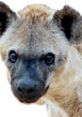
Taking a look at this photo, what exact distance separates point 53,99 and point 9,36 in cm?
75

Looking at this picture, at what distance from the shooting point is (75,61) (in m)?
6.55

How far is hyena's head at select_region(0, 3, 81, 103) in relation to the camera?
5953 millimetres

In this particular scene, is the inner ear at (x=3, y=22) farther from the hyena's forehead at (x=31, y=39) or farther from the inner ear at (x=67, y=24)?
the inner ear at (x=67, y=24)

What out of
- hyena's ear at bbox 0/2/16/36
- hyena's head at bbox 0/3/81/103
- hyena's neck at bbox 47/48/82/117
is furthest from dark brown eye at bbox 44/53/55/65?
hyena's ear at bbox 0/2/16/36

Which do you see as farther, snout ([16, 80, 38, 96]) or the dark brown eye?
the dark brown eye

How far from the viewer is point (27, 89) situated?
590cm

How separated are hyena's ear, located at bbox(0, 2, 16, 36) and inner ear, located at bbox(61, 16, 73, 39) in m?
0.40

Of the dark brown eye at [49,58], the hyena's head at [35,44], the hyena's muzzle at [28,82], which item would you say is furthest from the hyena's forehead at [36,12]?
the hyena's muzzle at [28,82]

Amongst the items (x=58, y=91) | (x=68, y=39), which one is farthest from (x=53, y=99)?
(x=68, y=39)

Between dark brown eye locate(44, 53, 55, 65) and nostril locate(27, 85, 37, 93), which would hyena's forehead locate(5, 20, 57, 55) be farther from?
nostril locate(27, 85, 37, 93)

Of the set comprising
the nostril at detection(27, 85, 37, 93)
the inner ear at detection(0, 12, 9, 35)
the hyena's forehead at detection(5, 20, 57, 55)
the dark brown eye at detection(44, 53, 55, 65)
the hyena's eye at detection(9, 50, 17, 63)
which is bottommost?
the nostril at detection(27, 85, 37, 93)

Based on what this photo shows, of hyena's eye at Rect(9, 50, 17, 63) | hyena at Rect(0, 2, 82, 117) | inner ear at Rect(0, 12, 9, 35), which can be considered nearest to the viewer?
hyena at Rect(0, 2, 82, 117)

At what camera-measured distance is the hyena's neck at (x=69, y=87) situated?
6418mm

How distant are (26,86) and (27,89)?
37 mm
